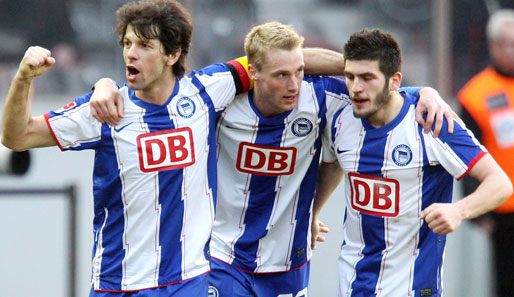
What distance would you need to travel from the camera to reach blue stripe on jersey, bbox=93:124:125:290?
403 centimetres

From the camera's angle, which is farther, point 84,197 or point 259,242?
point 84,197

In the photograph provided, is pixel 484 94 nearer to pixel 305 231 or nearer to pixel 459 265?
pixel 459 265

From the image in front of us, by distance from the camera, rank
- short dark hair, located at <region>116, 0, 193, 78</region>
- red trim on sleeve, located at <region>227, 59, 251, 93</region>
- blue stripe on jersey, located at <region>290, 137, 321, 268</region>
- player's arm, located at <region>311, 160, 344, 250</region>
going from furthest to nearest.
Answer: player's arm, located at <region>311, 160, 344, 250</region> < blue stripe on jersey, located at <region>290, 137, 321, 268</region> < red trim on sleeve, located at <region>227, 59, 251, 93</region> < short dark hair, located at <region>116, 0, 193, 78</region>

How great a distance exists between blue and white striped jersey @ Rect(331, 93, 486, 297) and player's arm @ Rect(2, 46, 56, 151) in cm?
147

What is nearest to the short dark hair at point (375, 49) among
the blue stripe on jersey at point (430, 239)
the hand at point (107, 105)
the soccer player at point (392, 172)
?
the soccer player at point (392, 172)

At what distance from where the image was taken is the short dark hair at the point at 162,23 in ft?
13.3

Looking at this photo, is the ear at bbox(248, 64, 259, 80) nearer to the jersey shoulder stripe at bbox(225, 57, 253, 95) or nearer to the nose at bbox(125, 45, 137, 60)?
the jersey shoulder stripe at bbox(225, 57, 253, 95)

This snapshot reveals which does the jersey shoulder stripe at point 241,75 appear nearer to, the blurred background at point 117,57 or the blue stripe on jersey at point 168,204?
the blue stripe on jersey at point 168,204

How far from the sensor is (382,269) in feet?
14.0

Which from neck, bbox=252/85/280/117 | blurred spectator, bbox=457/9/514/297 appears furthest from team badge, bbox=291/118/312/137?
blurred spectator, bbox=457/9/514/297

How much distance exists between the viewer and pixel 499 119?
6.36 metres

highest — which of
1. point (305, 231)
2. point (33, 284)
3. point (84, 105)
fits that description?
point (84, 105)

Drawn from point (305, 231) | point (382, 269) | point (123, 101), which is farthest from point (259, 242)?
point (123, 101)

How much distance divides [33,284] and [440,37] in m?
3.90
